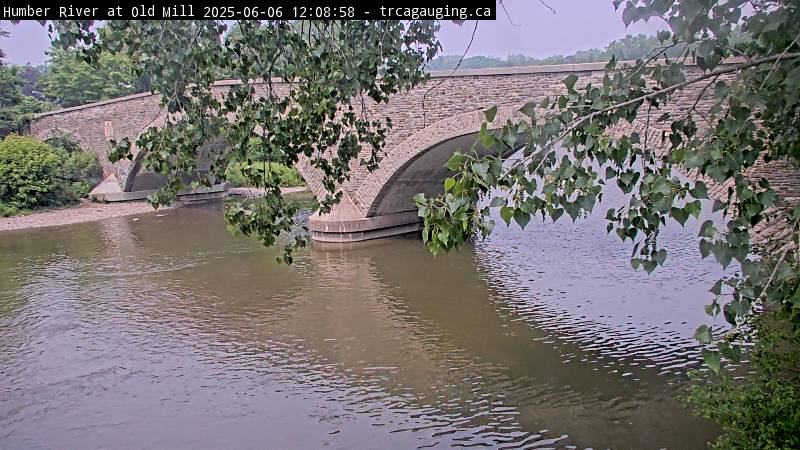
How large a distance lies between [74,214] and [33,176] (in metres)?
1.57

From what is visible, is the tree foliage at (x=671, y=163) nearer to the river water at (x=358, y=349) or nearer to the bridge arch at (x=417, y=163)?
the river water at (x=358, y=349)

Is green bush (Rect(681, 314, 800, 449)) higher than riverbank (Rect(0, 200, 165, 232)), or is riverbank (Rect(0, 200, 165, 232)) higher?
riverbank (Rect(0, 200, 165, 232))

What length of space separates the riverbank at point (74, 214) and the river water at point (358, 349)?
5429mm

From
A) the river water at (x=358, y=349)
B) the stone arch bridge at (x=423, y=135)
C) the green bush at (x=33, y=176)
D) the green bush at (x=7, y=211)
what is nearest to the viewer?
the river water at (x=358, y=349)

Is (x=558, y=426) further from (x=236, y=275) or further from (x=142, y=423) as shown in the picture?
(x=236, y=275)

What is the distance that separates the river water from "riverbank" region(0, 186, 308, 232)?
5.43 m

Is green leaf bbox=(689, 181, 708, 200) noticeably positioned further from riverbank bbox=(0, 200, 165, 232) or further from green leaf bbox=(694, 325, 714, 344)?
riverbank bbox=(0, 200, 165, 232)

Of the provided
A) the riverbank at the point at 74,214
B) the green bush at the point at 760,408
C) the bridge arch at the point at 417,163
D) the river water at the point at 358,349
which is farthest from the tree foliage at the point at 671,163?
the riverbank at the point at 74,214

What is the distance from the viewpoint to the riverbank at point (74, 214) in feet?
58.2

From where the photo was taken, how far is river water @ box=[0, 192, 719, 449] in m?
5.71

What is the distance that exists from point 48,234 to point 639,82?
1669 centimetres

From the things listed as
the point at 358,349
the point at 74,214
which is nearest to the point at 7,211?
the point at 74,214

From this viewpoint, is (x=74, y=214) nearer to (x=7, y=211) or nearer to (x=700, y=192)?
(x=7, y=211)

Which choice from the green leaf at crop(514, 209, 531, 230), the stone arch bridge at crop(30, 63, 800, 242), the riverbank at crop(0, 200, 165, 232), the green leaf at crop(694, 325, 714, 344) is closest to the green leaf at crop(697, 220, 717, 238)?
the green leaf at crop(694, 325, 714, 344)
